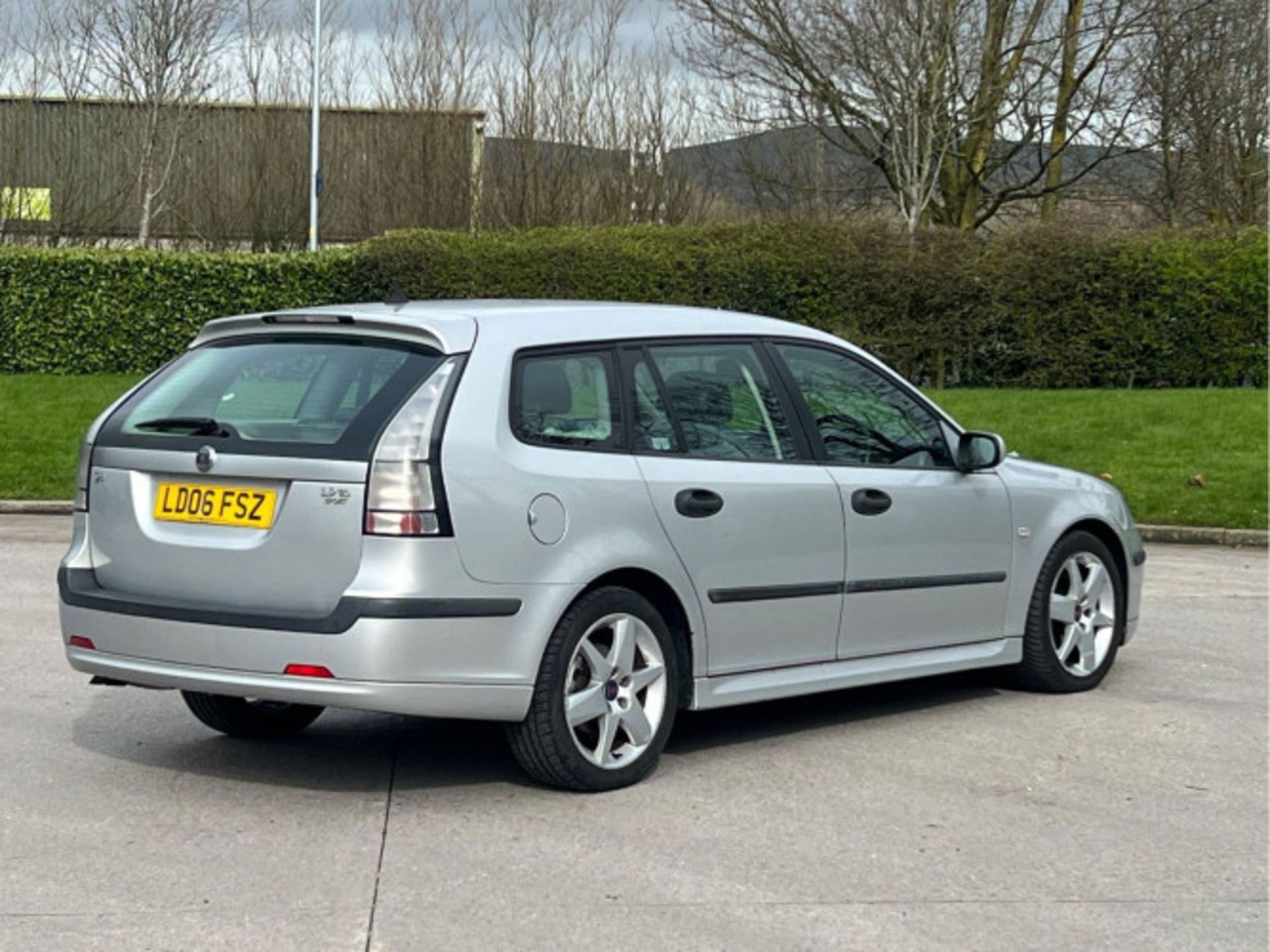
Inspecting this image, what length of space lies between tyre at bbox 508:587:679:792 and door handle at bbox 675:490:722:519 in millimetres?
354

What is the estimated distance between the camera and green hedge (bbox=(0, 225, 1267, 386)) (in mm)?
24375

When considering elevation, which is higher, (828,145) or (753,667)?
(828,145)

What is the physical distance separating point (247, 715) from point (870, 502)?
2.48 metres

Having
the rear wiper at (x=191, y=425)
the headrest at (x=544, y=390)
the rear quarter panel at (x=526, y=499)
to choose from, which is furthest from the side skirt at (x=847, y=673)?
the rear wiper at (x=191, y=425)

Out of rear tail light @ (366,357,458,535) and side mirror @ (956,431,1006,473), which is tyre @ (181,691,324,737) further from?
side mirror @ (956,431,1006,473)

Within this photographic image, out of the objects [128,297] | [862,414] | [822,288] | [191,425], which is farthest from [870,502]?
[128,297]

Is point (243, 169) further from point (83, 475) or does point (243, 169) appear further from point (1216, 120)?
point (83, 475)

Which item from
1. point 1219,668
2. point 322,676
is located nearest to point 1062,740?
point 1219,668

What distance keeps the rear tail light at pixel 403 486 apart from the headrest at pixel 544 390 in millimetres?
473

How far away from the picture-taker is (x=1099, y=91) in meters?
33.6

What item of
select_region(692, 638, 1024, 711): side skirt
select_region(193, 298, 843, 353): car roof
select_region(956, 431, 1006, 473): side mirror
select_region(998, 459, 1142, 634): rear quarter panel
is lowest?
select_region(692, 638, 1024, 711): side skirt

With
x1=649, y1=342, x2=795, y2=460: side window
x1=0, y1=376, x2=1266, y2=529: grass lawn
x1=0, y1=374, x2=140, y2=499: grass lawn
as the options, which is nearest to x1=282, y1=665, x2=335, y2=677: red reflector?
x1=649, y1=342, x2=795, y2=460: side window

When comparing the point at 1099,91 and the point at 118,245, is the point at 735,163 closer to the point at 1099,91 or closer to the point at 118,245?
the point at 1099,91

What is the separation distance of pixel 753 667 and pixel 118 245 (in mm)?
28970
